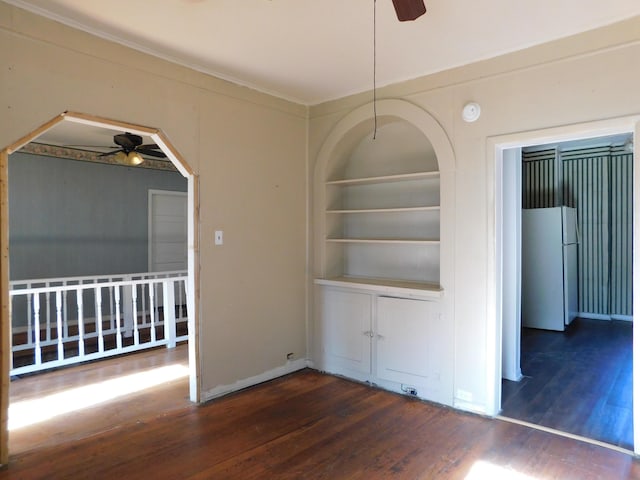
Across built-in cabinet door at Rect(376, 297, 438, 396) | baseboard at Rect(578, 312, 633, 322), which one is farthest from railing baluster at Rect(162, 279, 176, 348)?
baseboard at Rect(578, 312, 633, 322)

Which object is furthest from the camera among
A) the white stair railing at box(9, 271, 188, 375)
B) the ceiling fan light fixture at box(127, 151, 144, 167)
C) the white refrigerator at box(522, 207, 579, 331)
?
the white refrigerator at box(522, 207, 579, 331)

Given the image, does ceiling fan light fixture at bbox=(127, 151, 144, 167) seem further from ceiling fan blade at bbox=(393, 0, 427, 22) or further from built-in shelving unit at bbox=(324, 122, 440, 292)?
ceiling fan blade at bbox=(393, 0, 427, 22)

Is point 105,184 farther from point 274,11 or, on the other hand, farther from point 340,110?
point 274,11

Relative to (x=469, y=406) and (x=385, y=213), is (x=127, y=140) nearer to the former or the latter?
(x=385, y=213)

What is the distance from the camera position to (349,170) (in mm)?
4246

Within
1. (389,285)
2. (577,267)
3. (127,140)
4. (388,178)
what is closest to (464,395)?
(389,285)

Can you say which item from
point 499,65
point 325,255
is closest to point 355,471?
point 325,255

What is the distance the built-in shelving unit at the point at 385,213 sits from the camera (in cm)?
369

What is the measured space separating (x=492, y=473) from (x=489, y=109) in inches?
92.3

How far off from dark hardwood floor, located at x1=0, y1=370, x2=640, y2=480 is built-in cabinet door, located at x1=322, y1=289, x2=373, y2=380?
1.73 ft

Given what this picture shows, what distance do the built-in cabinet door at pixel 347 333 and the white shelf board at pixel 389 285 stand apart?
103mm

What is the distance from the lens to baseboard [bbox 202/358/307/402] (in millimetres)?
3400

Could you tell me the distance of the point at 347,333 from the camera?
3.89m

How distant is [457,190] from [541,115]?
74 centimetres
